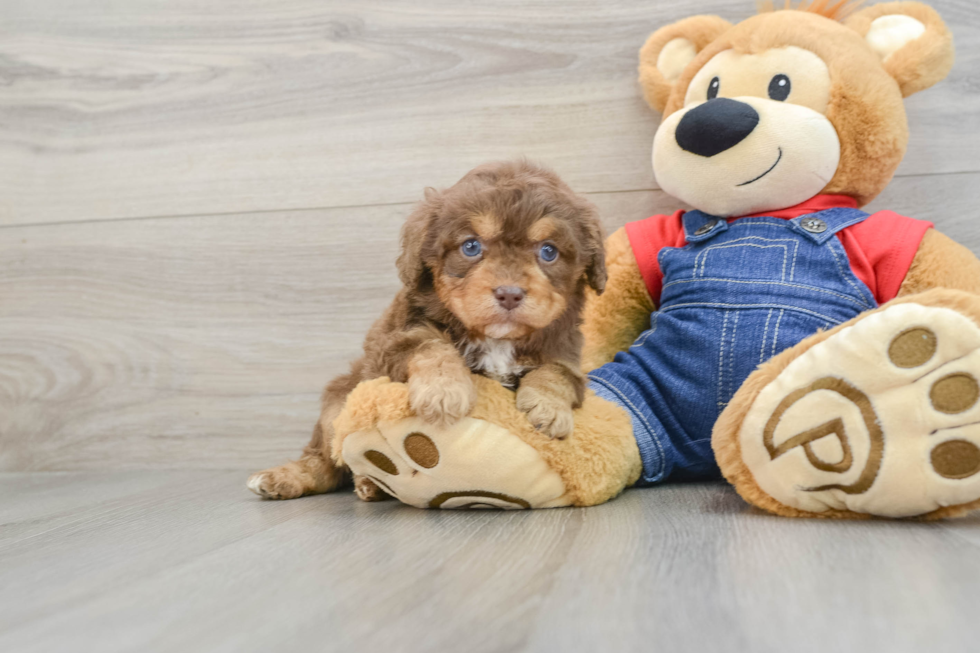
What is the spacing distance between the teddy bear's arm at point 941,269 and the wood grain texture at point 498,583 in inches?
20.9

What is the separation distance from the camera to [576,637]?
700 mm

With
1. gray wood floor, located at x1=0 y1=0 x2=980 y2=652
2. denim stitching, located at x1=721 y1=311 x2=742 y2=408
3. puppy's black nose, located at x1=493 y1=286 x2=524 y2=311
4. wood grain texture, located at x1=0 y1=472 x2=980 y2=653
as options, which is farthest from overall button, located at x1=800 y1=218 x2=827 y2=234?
puppy's black nose, located at x1=493 y1=286 x2=524 y2=311

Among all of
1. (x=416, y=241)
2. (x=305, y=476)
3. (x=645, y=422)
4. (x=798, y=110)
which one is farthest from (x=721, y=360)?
(x=305, y=476)

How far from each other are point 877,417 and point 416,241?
81cm

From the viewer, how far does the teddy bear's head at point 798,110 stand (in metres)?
1.51

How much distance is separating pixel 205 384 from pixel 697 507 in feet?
4.92

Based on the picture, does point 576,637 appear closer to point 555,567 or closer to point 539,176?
point 555,567

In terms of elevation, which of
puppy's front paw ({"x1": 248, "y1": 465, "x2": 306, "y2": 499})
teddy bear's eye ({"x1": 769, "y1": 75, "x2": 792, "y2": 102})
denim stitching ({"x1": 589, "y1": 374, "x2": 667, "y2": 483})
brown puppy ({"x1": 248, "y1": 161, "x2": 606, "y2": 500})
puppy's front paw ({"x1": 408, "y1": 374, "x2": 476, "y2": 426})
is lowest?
puppy's front paw ({"x1": 248, "y1": 465, "x2": 306, "y2": 499})

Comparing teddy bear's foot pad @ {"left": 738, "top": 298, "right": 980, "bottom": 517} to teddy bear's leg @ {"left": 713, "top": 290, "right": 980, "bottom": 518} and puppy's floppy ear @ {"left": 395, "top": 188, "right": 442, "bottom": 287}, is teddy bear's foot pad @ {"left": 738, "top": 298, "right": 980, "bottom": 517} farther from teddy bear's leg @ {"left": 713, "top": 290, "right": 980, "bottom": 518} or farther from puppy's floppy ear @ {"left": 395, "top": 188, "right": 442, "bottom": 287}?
puppy's floppy ear @ {"left": 395, "top": 188, "right": 442, "bottom": 287}

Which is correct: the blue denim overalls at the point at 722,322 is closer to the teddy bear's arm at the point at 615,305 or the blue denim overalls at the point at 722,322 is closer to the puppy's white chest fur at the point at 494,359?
the teddy bear's arm at the point at 615,305

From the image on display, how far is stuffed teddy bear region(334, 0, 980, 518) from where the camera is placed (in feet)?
3.62

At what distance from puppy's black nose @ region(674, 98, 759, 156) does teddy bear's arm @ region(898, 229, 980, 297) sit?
1.47 feet

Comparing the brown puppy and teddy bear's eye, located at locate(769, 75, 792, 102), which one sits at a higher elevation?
teddy bear's eye, located at locate(769, 75, 792, 102)

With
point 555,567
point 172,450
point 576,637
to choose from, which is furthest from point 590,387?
point 172,450
